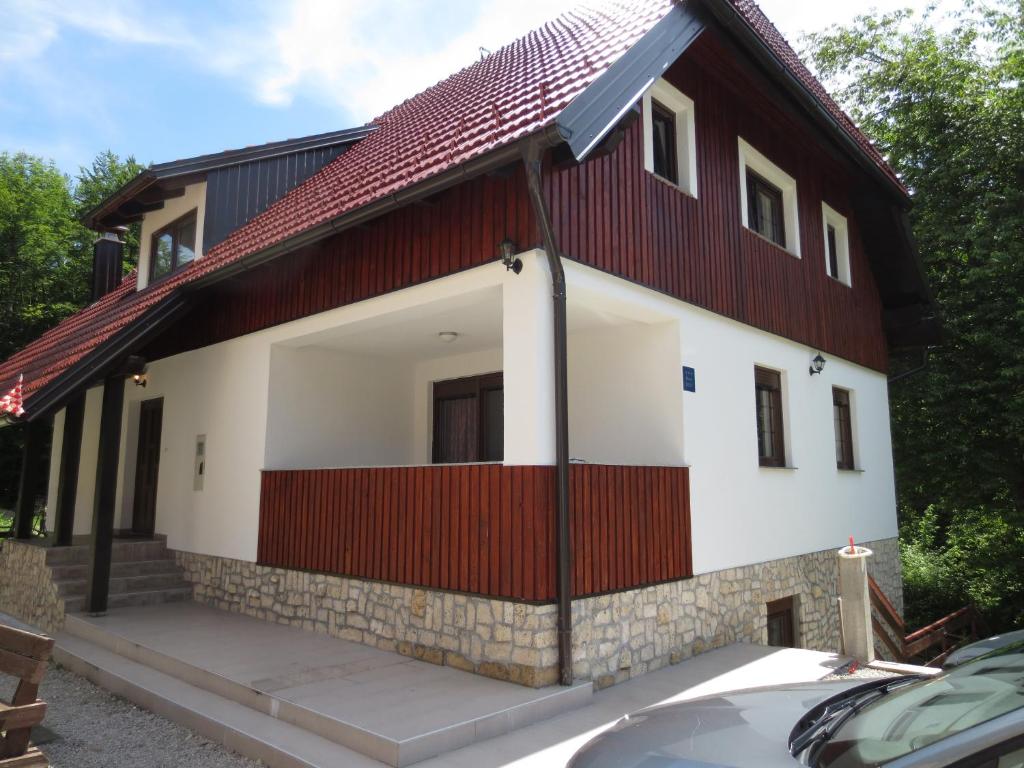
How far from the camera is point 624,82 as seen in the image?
20.9ft

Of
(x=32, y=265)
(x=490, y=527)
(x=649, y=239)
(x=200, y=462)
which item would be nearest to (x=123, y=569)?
(x=200, y=462)

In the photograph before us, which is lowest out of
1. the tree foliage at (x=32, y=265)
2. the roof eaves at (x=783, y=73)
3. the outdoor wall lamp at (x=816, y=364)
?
the outdoor wall lamp at (x=816, y=364)

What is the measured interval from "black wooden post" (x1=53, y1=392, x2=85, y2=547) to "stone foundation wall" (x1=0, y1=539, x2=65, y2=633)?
0.33 m

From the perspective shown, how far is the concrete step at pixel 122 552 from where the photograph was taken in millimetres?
9172

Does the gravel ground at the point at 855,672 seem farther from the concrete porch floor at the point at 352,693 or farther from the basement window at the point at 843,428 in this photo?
the basement window at the point at 843,428

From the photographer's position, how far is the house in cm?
602

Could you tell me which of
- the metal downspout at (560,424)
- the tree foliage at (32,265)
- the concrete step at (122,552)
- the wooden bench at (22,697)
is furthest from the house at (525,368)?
the tree foliage at (32,265)

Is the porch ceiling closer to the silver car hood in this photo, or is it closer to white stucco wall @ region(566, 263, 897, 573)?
white stucco wall @ region(566, 263, 897, 573)

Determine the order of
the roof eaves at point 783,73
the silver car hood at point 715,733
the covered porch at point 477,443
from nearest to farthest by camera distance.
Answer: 1. the silver car hood at point 715,733
2. the covered porch at point 477,443
3. the roof eaves at point 783,73

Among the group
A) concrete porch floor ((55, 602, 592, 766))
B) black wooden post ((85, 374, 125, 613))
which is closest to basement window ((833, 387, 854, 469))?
concrete porch floor ((55, 602, 592, 766))

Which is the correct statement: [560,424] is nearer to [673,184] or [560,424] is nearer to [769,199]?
[673,184]

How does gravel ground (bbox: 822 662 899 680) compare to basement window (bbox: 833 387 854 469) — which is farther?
basement window (bbox: 833 387 854 469)

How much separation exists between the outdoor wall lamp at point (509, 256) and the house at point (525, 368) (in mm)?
36

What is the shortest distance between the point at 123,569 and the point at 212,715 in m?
5.18
